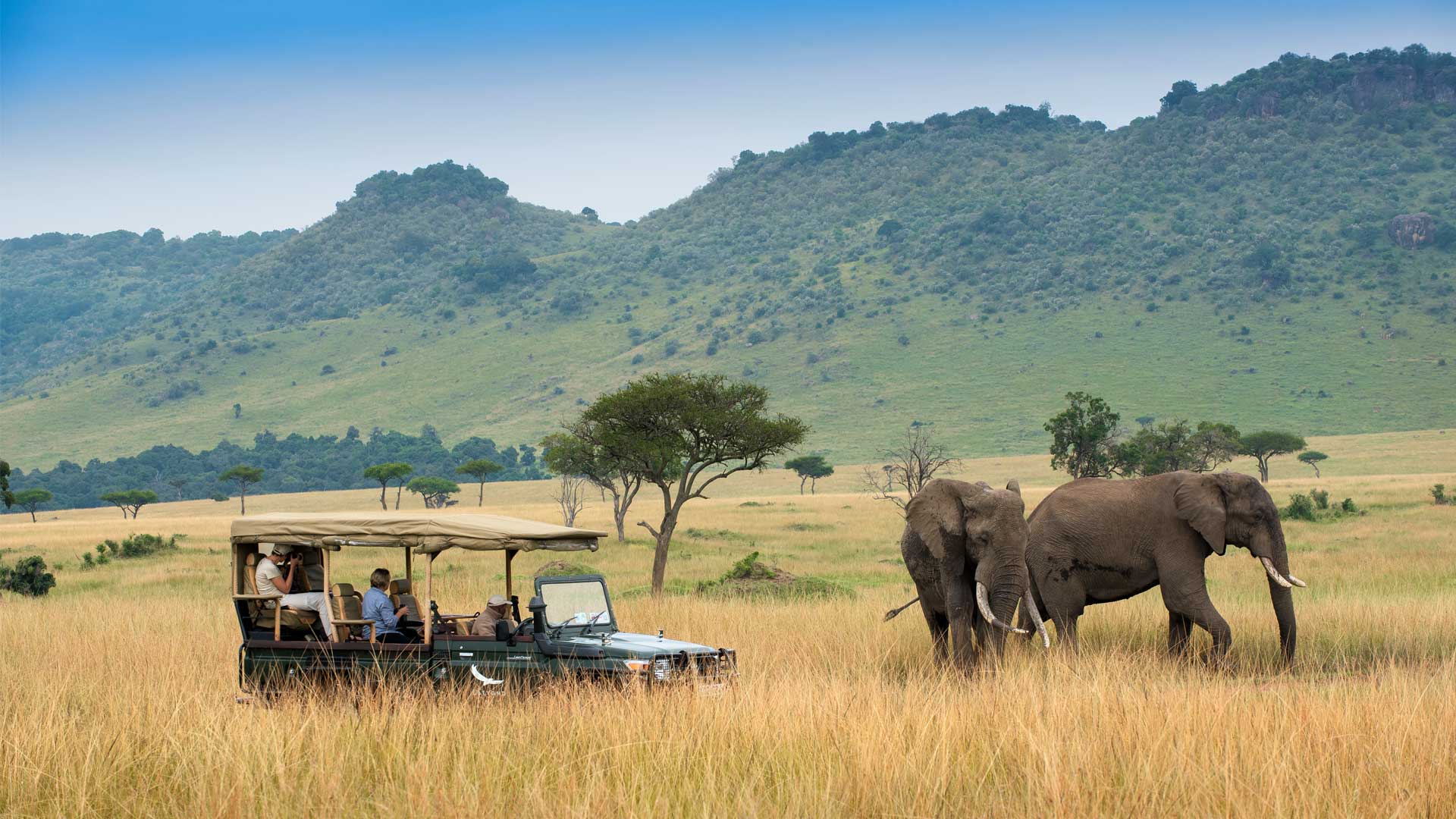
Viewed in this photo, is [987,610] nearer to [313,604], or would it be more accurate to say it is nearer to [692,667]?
[692,667]

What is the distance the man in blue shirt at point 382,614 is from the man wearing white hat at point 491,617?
2.56 feet

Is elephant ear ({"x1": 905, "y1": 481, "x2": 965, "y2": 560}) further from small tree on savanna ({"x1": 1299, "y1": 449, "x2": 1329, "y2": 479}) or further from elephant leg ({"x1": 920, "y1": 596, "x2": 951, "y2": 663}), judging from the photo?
small tree on savanna ({"x1": 1299, "y1": 449, "x2": 1329, "y2": 479})

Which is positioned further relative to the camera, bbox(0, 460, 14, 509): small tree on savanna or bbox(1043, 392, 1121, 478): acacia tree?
bbox(1043, 392, 1121, 478): acacia tree

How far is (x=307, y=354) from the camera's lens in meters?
189

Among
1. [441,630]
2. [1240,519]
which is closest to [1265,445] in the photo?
[1240,519]

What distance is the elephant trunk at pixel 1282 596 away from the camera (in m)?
14.7

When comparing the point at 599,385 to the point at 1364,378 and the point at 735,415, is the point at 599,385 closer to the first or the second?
the point at 1364,378

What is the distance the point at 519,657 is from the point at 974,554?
504 cm

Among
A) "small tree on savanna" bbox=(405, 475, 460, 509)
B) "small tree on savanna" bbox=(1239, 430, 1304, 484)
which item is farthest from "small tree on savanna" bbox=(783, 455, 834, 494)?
"small tree on savanna" bbox=(1239, 430, 1304, 484)

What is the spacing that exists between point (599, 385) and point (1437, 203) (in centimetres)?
10962

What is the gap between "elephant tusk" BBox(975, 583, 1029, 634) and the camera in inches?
511

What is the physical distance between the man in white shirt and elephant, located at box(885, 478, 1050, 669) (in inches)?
242

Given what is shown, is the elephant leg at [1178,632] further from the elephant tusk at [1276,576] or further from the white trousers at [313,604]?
the white trousers at [313,604]

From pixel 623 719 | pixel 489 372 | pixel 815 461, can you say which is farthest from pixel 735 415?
pixel 489 372
